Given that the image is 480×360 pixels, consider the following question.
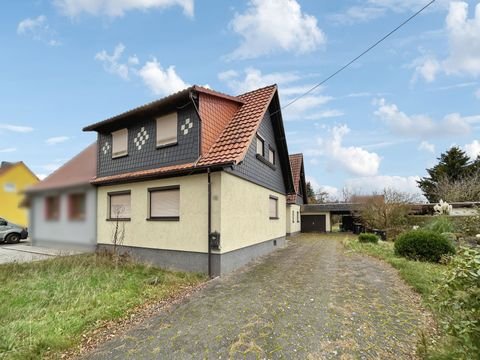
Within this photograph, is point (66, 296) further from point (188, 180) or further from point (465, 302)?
point (465, 302)

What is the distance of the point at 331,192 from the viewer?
5125cm

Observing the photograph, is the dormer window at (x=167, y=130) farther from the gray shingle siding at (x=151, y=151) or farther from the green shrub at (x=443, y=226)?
the green shrub at (x=443, y=226)

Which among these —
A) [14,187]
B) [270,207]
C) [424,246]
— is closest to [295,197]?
[270,207]

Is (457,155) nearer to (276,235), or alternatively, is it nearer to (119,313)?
(276,235)

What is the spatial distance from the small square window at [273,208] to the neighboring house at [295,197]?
742cm

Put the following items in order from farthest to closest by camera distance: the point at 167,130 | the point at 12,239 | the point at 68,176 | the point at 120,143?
the point at 12,239, the point at 120,143, the point at 167,130, the point at 68,176

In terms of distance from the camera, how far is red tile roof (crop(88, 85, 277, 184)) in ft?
25.7

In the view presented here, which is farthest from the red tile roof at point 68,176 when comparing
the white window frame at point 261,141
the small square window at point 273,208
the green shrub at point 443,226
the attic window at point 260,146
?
the green shrub at point 443,226

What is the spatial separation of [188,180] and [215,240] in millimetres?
2021

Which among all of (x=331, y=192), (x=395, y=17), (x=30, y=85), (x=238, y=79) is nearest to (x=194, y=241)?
(x=30, y=85)

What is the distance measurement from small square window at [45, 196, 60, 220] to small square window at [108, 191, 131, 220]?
595 cm

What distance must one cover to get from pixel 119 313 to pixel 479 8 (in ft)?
29.7

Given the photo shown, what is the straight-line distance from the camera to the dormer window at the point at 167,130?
8.84m

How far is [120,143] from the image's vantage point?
10.5 metres
